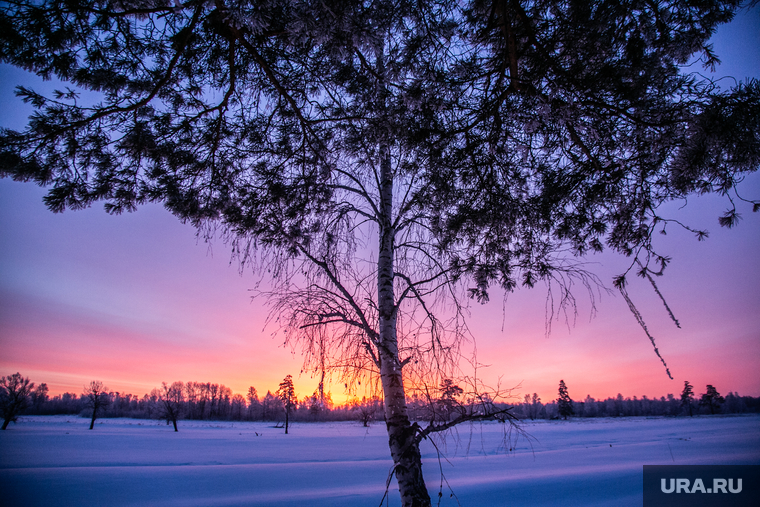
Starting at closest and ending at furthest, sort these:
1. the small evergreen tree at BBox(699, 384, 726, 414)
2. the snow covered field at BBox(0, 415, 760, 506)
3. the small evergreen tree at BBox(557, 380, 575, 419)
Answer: the snow covered field at BBox(0, 415, 760, 506) → the small evergreen tree at BBox(557, 380, 575, 419) → the small evergreen tree at BBox(699, 384, 726, 414)

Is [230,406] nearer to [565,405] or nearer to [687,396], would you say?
[565,405]

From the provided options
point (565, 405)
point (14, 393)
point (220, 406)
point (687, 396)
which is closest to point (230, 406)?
point (220, 406)

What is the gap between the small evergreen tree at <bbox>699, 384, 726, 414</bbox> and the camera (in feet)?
213

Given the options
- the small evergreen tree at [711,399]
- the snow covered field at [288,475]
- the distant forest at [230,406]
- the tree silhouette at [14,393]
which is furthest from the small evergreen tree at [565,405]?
the tree silhouette at [14,393]

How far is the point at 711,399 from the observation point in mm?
67188

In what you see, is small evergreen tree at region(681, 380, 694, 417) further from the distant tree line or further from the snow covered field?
the snow covered field

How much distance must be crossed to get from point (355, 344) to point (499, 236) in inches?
71.5

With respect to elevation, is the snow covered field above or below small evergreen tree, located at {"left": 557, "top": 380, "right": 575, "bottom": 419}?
above

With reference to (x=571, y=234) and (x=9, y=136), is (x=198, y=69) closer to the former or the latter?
(x=9, y=136)

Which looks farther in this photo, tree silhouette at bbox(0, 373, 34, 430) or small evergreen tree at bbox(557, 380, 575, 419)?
small evergreen tree at bbox(557, 380, 575, 419)

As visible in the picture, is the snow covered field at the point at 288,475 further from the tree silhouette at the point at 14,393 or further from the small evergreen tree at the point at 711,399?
the small evergreen tree at the point at 711,399

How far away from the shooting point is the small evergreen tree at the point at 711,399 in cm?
6488

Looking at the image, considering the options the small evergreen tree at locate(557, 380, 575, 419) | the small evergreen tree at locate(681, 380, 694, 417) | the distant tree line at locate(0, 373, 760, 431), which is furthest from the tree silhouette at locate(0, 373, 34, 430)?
the small evergreen tree at locate(681, 380, 694, 417)

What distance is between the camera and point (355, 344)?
3.16 m
